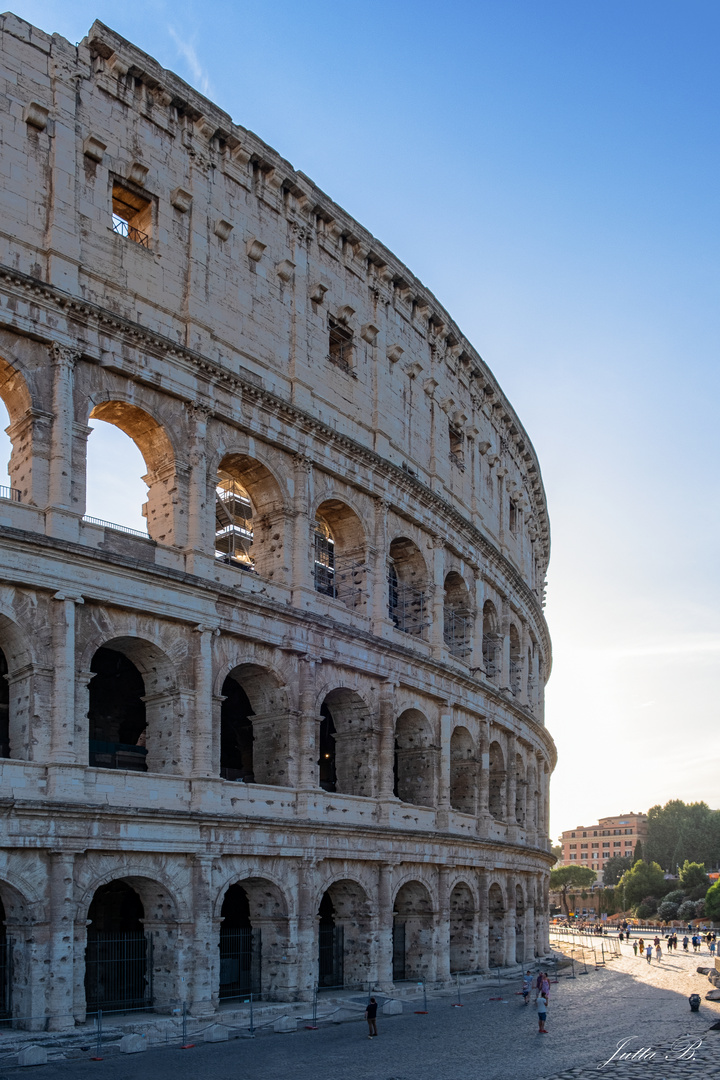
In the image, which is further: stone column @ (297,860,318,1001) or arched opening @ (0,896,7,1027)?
stone column @ (297,860,318,1001)

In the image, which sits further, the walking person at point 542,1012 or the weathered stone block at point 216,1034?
the walking person at point 542,1012

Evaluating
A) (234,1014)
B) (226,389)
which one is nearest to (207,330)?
(226,389)

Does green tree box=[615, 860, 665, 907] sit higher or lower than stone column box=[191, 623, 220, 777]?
lower

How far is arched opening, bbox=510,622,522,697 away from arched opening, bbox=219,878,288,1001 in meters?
20.1

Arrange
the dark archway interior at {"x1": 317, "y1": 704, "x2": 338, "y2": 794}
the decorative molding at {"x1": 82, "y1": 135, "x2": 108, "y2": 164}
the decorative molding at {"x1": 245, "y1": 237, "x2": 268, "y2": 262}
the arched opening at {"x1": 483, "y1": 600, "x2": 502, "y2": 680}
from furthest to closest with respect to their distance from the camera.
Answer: the arched opening at {"x1": 483, "y1": 600, "x2": 502, "y2": 680}
the dark archway interior at {"x1": 317, "y1": 704, "x2": 338, "y2": 794}
the decorative molding at {"x1": 245, "y1": 237, "x2": 268, "y2": 262}
the decorative molding at {"x1": 82, "y1": 135, "x2": 108, "y2": 164}

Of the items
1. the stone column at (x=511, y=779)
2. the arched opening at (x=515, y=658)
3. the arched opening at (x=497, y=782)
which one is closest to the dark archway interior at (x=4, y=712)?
the arched opening at (x=497, y=782)

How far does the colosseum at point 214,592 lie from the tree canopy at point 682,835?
9437cm

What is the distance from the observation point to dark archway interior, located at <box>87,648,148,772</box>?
26422 mm

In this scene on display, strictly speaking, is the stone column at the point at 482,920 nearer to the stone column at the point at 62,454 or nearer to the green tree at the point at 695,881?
the stone column at the point at 62,454

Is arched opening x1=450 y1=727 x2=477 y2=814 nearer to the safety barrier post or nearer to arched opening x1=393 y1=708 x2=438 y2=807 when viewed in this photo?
arched opening x1=393 y1=708 x2=438 y2=807

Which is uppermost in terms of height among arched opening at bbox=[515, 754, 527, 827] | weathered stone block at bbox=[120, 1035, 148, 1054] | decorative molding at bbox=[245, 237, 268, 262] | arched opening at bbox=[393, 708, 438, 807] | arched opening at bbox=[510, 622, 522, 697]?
decorative molding at bbox=[245, 237, 268, 262]

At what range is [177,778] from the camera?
23.5 metres

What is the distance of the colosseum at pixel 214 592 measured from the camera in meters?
21.8

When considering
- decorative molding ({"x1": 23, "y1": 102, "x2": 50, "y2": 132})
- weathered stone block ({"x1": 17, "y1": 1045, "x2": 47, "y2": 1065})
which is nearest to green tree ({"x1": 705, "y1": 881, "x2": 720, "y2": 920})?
weathered stone block ({"x1": 17, "y1": 1045, "x2": 47, "y2": 1065})
